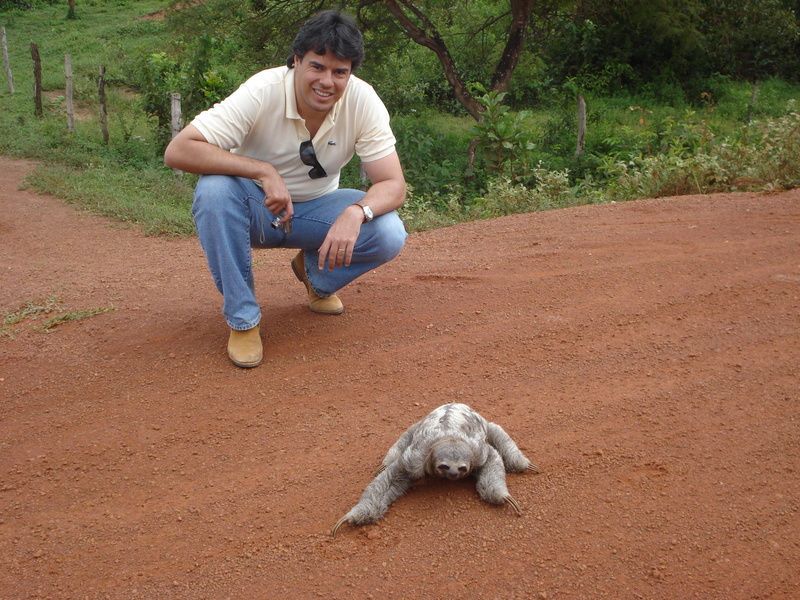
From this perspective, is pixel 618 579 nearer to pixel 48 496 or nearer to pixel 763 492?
pixel 763 492

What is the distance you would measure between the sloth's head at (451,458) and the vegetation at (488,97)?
13.9 ft

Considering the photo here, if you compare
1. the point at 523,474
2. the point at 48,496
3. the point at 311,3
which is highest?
the point at 311,3

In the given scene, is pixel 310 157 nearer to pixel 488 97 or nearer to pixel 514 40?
pixel 488 97

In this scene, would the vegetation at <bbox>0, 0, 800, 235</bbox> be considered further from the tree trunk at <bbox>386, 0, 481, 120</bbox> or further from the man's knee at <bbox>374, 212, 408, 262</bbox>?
the man's knee at <bbox>374, 212, 408, 262</bbox>

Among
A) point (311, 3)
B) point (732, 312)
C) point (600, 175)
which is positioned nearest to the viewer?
point (732, 312)

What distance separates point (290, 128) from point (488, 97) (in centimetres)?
683

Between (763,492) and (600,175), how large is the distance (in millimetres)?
10166

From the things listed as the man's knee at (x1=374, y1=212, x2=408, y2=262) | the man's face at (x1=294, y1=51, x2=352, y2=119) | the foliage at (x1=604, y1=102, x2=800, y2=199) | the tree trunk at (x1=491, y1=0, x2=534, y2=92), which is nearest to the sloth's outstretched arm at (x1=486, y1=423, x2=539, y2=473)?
the man's knee at (x1=374, y1=212, x2=408, y2=262)

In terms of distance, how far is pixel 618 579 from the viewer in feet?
7.18

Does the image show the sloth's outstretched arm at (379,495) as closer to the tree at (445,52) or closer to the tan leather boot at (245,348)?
the tan leather boot at (245,348)

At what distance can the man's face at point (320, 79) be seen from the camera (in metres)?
3.25

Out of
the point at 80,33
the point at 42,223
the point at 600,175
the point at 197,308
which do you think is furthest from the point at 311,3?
the point at 80,33

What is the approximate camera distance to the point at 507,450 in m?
2.64

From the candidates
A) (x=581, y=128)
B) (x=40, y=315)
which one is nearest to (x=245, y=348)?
(x=40, y=315)
